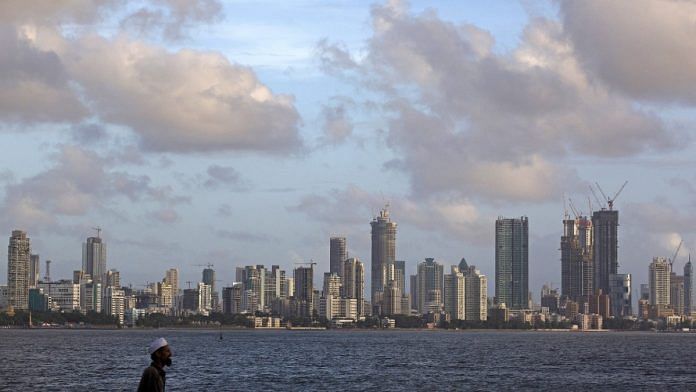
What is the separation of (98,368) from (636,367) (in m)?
77.8

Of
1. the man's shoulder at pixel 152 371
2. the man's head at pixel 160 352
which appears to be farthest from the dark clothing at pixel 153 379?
the man's head at pixel 160 352

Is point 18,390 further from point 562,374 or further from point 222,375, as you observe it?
point 562,374

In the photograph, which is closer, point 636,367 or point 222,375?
point 222,375

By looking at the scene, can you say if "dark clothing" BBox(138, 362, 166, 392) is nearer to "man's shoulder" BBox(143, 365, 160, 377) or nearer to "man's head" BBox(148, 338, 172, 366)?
"man's shoulder" BBox(143, 365, 160, 377)

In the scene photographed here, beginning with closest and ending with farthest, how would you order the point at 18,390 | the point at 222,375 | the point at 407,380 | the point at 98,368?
the point at 18,390, the point at 407,380, the point at 222,375, the point at 98,368

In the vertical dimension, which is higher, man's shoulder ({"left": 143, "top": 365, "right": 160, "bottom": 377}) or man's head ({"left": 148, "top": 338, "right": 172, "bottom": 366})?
man's head ({"left": 148, "top": 338, "right": 172, "bottom": 366})

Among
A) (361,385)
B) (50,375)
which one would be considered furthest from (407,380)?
(50,375)

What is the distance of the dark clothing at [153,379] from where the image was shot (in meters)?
29.3

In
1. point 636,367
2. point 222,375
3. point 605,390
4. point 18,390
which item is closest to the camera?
point 18,390

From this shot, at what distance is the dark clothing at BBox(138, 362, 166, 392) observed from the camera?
96.1 ft

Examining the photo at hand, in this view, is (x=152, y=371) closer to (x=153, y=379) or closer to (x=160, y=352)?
(x=153, y=379)

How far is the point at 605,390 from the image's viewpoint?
125000 mm

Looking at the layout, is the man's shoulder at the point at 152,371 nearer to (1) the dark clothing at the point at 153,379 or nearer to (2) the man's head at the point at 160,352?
(1) the dark clothing at the point at 153,379

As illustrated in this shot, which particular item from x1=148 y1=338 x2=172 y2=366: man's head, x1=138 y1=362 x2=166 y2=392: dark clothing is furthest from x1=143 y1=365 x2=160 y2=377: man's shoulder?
x1=148 y1=338 x2=172 y2=366: man's head
